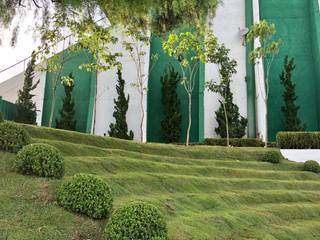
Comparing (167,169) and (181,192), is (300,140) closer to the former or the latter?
(167,169)

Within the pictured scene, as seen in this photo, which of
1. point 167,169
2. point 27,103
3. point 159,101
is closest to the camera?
point 167,169

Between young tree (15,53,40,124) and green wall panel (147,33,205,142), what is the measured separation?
5.76 metres

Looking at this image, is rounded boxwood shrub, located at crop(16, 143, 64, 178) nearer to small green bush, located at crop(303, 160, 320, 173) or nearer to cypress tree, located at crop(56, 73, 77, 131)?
small green bush, located at crop(303, 160, 320, 173)

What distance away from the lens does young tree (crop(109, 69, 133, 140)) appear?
2069 centimetres

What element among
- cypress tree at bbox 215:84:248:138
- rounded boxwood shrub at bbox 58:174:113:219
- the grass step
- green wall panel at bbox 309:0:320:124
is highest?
green wall panel at bbox 309:0:320:124

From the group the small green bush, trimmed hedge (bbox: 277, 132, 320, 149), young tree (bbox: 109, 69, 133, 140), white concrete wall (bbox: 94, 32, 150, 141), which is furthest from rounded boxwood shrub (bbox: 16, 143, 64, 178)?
white concrete wall (bbox: 94, 32, 150, 141)

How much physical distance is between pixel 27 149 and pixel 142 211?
250cm

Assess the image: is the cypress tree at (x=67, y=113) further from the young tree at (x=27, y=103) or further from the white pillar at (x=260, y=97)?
the white pillar at (x=260, y=97)

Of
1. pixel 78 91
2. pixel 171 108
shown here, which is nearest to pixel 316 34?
pixel 171 108

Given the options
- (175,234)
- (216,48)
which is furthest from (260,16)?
(175,234)

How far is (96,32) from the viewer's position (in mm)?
9070

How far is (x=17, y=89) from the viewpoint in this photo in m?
22.0

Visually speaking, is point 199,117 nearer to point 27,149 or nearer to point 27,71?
point 27,71

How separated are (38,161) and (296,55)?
18.2m
